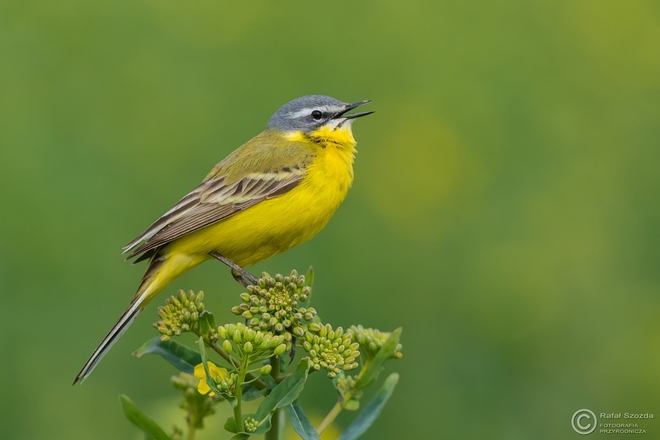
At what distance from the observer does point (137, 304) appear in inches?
191

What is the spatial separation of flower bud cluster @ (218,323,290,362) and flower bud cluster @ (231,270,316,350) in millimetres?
239

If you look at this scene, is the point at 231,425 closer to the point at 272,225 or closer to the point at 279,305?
the point at 279,305

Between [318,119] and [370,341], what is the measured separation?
306 centimetres

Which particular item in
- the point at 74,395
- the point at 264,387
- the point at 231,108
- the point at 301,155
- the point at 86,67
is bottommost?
the point at 74,395

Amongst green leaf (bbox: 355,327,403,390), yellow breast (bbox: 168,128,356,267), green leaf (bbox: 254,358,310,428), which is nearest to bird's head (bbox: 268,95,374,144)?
yellow breast (bbox: 168,128,356,267)

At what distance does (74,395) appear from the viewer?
5.70 meters

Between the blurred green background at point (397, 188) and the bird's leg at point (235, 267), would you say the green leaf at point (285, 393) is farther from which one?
the bird's leg at point (235, 267)

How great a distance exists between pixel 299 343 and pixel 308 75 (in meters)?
5.74

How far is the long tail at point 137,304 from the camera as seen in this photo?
4375 millimetres

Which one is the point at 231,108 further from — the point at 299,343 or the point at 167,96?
the point at 299,343

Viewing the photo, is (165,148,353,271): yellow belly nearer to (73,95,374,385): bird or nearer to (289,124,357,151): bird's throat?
(73,95,374,385): bird

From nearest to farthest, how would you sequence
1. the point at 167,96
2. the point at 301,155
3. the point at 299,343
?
the point at 299,343
the point at 301,155
the point at 167,96

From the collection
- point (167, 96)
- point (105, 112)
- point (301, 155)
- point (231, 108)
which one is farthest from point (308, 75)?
point (301, 155)

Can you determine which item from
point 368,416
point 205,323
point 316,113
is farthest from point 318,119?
point 368,416
